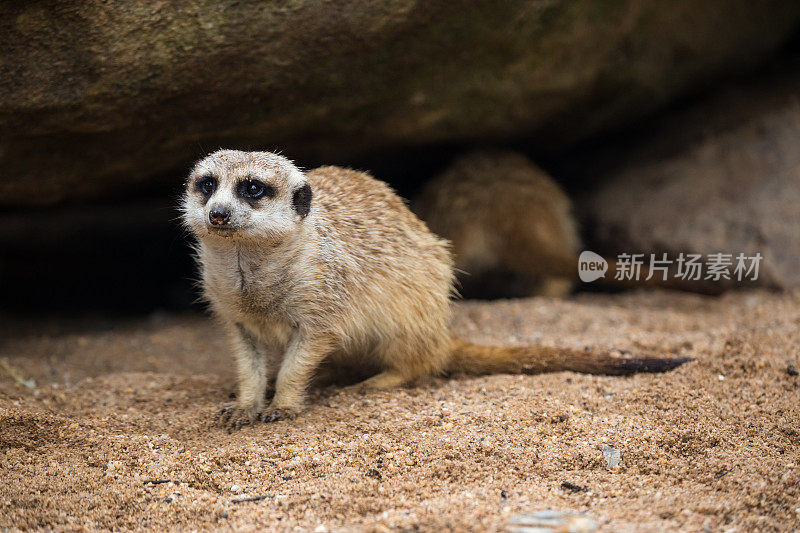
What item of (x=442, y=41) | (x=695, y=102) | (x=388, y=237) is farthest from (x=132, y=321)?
(x=695, y=102)

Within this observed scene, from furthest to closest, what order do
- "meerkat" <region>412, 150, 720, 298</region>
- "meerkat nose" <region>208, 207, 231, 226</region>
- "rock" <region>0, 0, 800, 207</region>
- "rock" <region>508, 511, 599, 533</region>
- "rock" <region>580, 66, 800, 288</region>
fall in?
"meerkat" <region>412, 150, 720, 298</region>, "rock" <region>580, 66, 800, 288</region>, "rock" <region>0, 0, 800, 207</region>, "meerkat nose" <region>208, 207, 231, 226</region>, "rock" <region>508, 511, 599, 533</region>

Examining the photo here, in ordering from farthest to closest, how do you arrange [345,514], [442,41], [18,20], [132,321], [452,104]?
[132,321] → [452,104] → [442,41] → [18,20] → [345,514]

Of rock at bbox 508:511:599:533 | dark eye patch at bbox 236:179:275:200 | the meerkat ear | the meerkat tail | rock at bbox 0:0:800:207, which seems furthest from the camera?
the meerkat tail

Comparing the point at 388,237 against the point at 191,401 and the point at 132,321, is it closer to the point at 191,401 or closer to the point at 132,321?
the point at 191,401

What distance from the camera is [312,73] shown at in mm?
3109

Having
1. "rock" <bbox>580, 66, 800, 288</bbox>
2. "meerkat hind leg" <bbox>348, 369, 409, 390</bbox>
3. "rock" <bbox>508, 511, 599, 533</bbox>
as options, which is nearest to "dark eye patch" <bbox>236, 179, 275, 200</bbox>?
"meerkat hind leg" <bbox>348, 369, 409, 390</bbox>

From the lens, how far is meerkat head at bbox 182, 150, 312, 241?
237 cm

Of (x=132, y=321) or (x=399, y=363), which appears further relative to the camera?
(x=132, y=321)

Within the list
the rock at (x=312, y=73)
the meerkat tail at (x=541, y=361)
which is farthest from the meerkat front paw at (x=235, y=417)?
the rock at (x=312, y=73)

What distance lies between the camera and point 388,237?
2979mm

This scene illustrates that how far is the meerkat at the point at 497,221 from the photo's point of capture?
4496 millimetres

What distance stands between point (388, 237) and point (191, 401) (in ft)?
3.25

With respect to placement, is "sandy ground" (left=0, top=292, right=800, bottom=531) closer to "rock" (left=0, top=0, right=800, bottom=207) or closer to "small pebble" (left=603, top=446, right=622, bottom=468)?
"small pebble" (left=603, top=446, right=622, bottom=468)

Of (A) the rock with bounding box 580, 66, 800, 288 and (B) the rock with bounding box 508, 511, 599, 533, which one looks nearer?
(B) the rock with bounding box 508, 511, 599, 533
